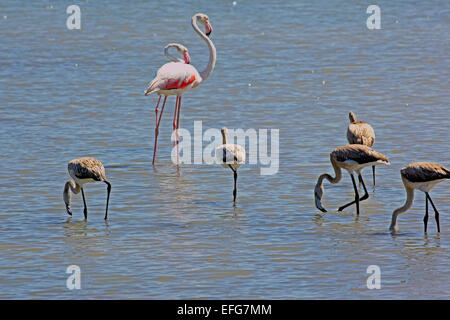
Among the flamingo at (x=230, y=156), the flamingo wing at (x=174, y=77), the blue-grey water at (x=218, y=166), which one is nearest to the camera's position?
the blue-grey water at (x=218, y=166)

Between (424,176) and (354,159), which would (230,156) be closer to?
(354,159)

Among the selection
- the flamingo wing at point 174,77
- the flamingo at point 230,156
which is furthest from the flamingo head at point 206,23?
the flamingo at point 230,156

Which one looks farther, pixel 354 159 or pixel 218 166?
pixel 218 166

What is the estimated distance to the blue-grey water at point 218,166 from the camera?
9.38 meters

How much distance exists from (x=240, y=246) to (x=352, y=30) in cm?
1573

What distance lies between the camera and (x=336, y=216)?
11344 mm

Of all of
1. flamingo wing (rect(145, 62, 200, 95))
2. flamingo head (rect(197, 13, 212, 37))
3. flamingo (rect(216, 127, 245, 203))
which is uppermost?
flamingo head (rect(197, 13, 212, 37))

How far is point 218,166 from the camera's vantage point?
13.9 metres

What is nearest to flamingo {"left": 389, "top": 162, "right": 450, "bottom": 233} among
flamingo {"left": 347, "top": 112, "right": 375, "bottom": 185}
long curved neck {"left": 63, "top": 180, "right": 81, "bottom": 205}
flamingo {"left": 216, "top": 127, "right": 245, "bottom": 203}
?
flamingo {"left": 347, "top": 112, "right": 375, "bottom": 185}

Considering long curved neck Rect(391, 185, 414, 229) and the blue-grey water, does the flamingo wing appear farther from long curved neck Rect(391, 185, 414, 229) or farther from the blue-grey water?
long curved neck Rect(391, 185, 414, 229)

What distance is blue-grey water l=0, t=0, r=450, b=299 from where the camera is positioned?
938 cm

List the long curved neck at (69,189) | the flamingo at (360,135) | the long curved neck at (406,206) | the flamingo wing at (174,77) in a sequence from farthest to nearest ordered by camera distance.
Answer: the flamingo wing at (174,77), the flamingo at (360,135), the long curved neck at (69,189), the long curved neck at (406,206)

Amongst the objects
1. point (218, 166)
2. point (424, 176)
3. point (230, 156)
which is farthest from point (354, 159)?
point (218, 166)

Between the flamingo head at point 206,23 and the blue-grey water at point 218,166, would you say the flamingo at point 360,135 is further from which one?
the flamingo head at point 206,23
